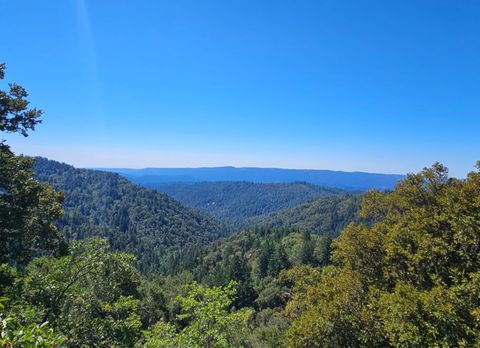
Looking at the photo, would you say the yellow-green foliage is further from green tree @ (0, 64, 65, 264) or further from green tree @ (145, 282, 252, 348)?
green tree @ (0, 64, 65, 264)

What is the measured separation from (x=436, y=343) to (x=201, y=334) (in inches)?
318

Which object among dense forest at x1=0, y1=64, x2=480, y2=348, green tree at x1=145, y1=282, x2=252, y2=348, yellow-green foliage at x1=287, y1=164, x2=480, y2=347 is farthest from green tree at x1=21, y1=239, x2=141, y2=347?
yellow-green foliage at x1=287, y1=164, x2=480, y2=347

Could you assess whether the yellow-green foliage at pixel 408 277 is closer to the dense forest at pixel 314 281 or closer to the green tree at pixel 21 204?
the dense forest at pixel 314 281

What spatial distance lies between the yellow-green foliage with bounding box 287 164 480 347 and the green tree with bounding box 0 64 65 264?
12.9m

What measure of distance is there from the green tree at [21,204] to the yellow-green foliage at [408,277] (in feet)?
42.4

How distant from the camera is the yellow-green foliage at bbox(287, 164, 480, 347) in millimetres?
12070

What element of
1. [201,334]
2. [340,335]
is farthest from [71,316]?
[340,335]

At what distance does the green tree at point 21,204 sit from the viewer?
14.2 metres

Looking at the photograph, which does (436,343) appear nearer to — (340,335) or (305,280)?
(340,335)

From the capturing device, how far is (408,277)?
15367 millimetres

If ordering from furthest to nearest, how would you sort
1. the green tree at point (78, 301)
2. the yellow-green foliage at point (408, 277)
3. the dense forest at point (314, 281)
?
the yellow-green foliage at point (408, 277), the dense forest at point (314, 281), the green tree at point (78, 301)

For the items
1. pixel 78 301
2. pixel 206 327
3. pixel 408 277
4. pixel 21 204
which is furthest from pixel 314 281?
pixel 21 204

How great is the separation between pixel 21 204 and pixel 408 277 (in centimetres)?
1793

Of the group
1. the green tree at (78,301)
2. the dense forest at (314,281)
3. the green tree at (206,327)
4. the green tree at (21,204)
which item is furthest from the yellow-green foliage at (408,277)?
the green tree at (21,204)
